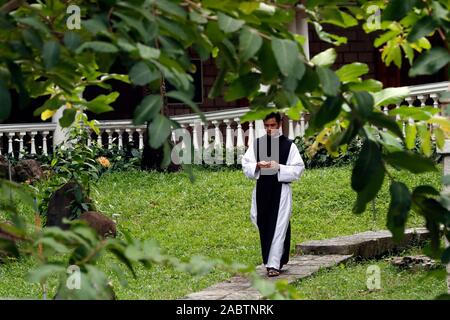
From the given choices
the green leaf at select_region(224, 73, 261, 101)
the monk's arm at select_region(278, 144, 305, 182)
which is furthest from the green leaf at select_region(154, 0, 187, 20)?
the monk's arm at select_region(278, 144, 305, 182)

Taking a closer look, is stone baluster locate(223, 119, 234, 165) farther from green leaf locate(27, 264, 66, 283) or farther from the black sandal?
green leaf locate(27, 264, 66, 283)

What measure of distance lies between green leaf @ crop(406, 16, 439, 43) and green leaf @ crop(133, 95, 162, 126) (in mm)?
737

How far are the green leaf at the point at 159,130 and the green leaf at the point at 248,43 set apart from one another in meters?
0.25

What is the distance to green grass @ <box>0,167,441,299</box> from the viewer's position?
32.1 feet

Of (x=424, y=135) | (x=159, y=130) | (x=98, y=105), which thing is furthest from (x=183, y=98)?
(x=424, y=135)

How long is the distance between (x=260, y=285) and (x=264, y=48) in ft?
2.04

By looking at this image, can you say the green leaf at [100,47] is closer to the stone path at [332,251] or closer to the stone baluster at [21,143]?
the stone path at [332,251]

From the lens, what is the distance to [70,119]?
10.9 feet

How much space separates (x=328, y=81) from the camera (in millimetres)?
2623

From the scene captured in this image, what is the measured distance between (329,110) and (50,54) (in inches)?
29.9

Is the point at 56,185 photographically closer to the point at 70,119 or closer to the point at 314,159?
the point at 314,159

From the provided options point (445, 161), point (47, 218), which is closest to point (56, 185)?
point (47, 218)

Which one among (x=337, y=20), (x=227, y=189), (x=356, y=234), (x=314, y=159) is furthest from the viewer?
(x=314, y=159)

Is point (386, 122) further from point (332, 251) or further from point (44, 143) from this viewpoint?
point (44, 143)
